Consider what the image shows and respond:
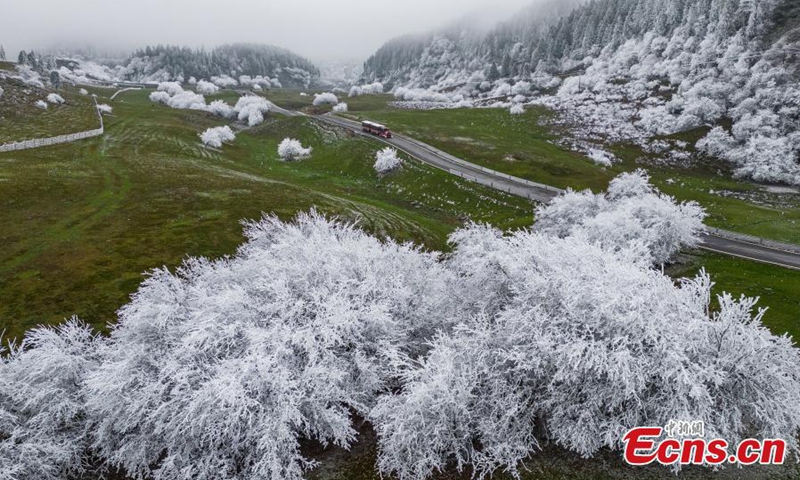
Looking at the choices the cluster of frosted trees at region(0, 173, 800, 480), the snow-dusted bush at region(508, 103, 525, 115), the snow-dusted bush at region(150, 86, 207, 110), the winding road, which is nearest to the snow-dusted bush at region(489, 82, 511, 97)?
the snow-dusted bush at region(508, 103, 525, 115)

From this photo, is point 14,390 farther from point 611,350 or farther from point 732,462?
point 732,462

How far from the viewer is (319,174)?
87.1 meters

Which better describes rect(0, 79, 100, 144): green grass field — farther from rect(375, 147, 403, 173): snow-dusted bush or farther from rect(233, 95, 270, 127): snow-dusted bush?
rect(375, 147, 403, 173): snow-dusted bush

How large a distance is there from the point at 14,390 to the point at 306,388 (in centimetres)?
1530

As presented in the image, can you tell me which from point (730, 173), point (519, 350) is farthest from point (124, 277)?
point (730, 173)

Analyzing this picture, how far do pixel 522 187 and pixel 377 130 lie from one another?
44777mm

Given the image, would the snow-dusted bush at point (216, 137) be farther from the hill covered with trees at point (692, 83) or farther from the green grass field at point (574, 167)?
the hill covered with trees at point (692, 83)

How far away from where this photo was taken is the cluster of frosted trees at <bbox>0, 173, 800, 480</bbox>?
18609 millimetres

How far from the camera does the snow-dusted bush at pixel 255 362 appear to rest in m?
19.3

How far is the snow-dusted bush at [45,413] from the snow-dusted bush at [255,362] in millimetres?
1245

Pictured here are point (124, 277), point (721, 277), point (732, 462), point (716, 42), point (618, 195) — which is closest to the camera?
point (732, 462)

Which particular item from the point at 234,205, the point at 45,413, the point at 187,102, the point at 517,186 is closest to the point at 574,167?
the point at 517,186

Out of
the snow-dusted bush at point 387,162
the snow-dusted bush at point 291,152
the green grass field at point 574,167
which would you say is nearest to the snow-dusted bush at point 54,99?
the snow-dusted bush at point 291,152

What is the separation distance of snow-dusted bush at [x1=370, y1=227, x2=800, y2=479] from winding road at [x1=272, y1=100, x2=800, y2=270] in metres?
31.3
